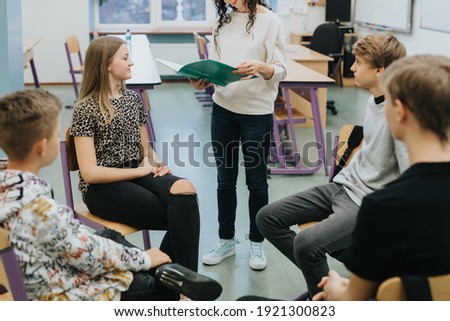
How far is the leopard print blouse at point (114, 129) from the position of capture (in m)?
2.28

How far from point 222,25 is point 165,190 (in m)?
0.84

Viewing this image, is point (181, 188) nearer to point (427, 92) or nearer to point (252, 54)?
point (252, 54)

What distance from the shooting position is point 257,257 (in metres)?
2.85

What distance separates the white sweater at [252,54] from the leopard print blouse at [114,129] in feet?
1.46

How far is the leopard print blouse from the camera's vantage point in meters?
2.28

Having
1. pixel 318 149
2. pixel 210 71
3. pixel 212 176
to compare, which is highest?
pixel 210 71

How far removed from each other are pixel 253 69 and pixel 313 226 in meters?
0.77

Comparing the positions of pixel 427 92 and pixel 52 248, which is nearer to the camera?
pixel 427 92

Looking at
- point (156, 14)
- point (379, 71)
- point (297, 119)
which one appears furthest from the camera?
point (156, 14)

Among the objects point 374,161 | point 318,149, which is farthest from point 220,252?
point 318,149

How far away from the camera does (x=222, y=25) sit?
Answer: 2.70m

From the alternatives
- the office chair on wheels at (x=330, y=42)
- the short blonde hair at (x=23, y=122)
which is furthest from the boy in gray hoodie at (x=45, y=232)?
the office chair on wheels at (x=330, y=42)
